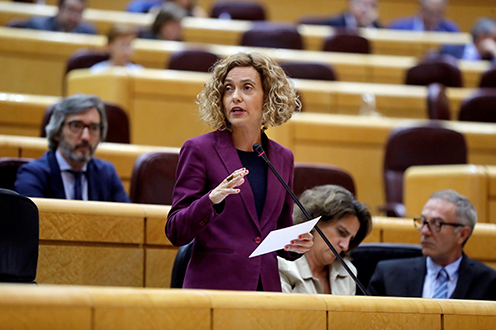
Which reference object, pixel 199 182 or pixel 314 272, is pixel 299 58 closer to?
pixel 314 272

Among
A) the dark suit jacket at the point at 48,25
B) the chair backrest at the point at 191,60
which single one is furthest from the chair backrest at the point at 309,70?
the dark suit jacket at the point at 48,25

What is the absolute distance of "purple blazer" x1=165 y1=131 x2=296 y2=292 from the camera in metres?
0.88

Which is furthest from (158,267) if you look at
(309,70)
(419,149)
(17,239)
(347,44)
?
(347,44)

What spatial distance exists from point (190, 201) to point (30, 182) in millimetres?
588

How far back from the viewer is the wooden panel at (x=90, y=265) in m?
1.17

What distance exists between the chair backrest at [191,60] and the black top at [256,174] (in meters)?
1.73

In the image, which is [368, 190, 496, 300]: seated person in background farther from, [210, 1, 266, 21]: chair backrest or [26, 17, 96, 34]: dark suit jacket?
[210, 1, 266, 21]: chair backrest

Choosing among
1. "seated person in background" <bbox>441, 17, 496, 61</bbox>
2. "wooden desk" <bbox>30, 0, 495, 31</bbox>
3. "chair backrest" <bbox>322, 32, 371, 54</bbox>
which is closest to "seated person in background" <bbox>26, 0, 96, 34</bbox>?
"chair backrest" <bbox>322, 32, 371, 54</bbox>

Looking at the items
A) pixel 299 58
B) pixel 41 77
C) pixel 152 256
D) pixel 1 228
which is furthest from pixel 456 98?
pixel 1 228

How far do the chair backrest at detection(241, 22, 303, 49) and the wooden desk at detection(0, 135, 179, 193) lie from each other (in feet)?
4.81

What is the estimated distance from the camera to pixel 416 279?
52.6 inches

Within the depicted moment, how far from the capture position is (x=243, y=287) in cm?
88

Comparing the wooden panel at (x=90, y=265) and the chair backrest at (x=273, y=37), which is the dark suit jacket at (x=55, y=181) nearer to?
the wooden panel at (x=90, y=265)

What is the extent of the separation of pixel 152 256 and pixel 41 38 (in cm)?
171
